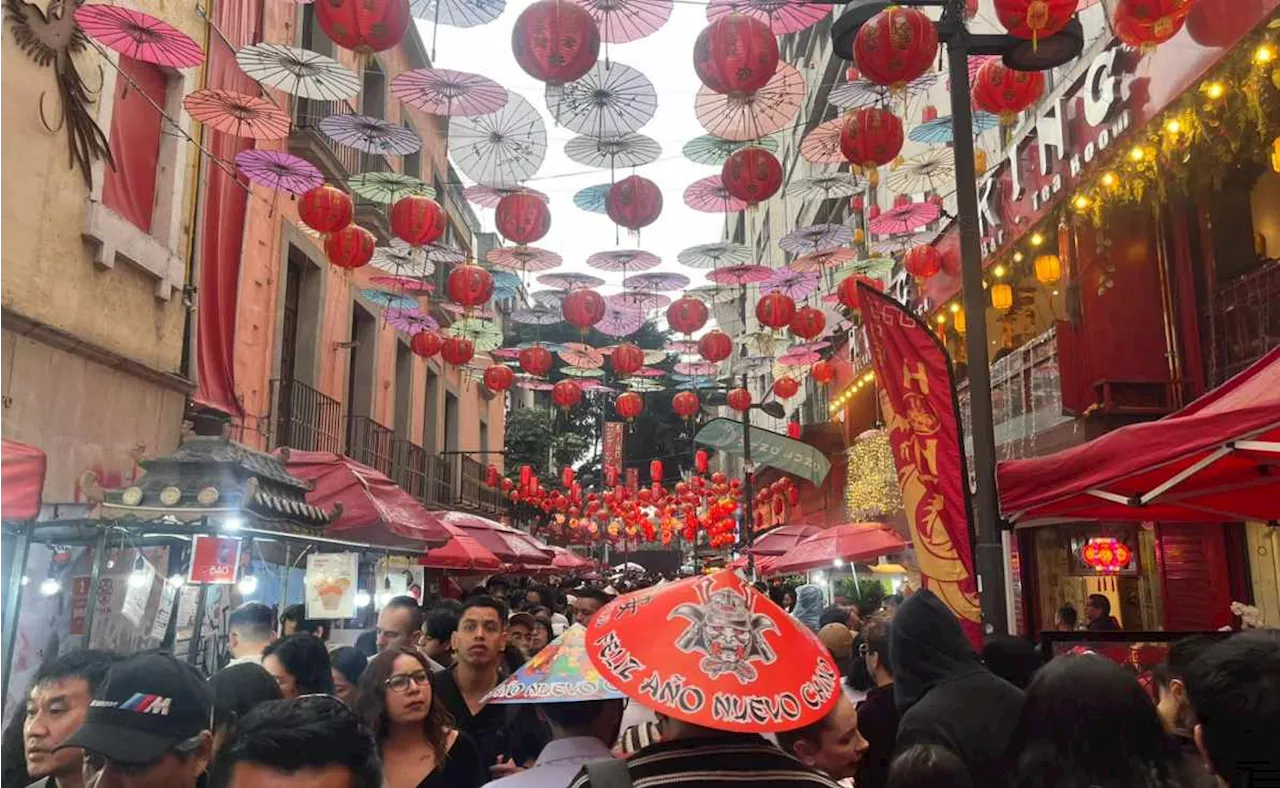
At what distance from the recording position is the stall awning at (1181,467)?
475 centimetres

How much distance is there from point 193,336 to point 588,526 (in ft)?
108

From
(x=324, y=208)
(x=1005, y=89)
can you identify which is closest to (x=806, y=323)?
(x=1005, y=89)

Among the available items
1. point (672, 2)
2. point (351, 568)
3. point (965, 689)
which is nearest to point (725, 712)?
point (965, 689)

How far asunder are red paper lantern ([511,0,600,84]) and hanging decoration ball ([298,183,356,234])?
4.52 metres

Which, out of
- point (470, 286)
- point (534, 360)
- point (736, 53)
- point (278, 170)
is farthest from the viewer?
point (534, 360)

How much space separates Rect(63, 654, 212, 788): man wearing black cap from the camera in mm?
2510

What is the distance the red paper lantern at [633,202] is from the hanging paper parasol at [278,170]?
3326 mm

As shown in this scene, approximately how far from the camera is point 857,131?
920 cm

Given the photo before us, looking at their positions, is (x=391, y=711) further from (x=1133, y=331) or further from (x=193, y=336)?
(x=1133, y=331)

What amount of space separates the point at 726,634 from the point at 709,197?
34.6ft

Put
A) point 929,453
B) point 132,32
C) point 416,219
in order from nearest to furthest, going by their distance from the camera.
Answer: point 929,453
point 132,32
point 416,219

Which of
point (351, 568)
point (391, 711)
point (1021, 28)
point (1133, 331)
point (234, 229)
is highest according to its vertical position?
point (234, 229)

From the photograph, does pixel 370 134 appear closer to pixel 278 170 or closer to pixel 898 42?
pixel 278 170

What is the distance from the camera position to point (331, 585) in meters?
9.81
